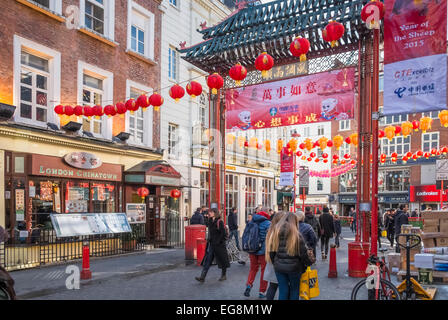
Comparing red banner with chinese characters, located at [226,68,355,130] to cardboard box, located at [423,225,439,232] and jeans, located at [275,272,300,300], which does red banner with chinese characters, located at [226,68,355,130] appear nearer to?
cardboard box, located at [423,225,439,232]

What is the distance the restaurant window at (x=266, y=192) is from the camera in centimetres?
2992

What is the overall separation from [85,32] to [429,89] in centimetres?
1153

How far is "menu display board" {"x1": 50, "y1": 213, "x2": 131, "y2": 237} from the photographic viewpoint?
12352 mm

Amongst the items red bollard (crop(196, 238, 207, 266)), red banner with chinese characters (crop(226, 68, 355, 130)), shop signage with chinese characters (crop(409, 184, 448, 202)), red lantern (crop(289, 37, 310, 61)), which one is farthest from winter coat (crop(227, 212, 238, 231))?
shop signage with chinese characters (crop(409, 184, 448, 202))

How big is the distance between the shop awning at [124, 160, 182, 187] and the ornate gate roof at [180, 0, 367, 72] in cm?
487

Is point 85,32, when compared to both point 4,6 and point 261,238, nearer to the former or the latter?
point 4,6

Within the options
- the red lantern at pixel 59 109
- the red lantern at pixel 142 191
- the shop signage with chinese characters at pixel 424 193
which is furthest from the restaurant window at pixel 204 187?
the shop signage with chinese characters at pixel 424 193

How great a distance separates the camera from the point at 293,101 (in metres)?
12.0

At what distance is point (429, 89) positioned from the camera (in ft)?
26.1

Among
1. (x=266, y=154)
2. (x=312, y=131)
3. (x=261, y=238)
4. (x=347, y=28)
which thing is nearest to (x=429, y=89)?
(x=347, y=28)

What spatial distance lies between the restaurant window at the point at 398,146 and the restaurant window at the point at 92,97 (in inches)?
1306

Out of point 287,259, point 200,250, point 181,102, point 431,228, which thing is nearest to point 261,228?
point 287,259

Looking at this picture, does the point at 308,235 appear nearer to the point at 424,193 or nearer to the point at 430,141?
the point at 424,193

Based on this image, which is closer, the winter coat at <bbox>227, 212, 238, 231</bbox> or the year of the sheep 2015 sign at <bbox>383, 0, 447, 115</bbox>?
the year of the sheep 2015 sign at <bbox>383, 0, 447, 115</bbox>
